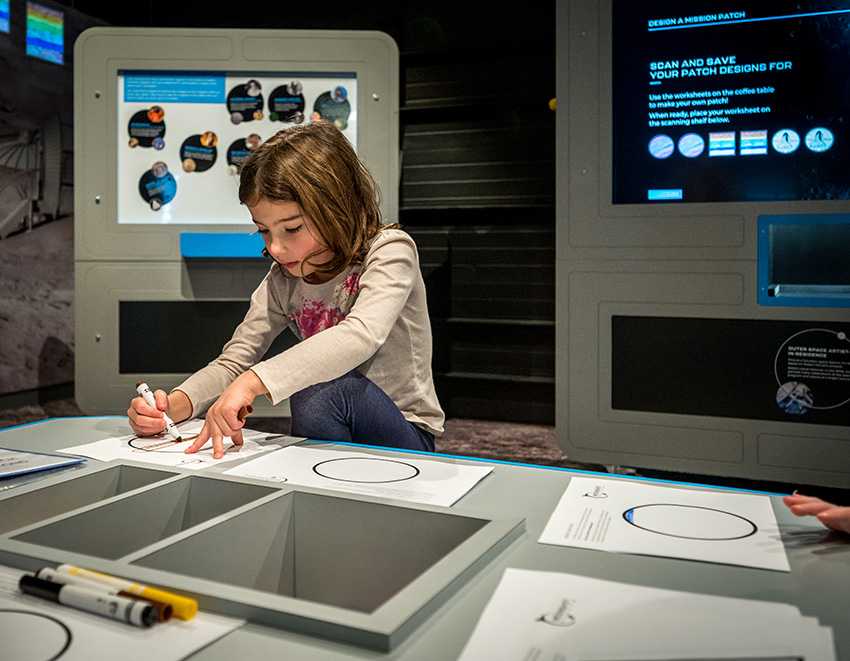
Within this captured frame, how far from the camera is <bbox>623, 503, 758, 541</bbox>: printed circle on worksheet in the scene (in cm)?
82

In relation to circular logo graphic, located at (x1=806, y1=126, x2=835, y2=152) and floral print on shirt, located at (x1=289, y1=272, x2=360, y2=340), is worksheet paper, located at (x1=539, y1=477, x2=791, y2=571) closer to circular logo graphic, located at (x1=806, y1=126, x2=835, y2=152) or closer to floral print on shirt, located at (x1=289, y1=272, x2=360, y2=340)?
floral print on shirt, located at (x1=289, y1=272, x2=360, y2=340)

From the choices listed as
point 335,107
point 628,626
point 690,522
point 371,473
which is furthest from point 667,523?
point 335,107

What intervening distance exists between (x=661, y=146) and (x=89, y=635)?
87.2 inches

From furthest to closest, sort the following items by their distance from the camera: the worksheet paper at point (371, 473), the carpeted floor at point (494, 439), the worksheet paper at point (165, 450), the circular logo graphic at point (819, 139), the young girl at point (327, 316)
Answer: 1. the carpeted floor at point (494, 439)
2. the circular logo graphic at point (819, 139)
3. the young girl at point (327, 316)
4. the worksheet paper at point (165, 450)
5. the worksheet paper at point (371, 473)

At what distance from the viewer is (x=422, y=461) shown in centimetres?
114

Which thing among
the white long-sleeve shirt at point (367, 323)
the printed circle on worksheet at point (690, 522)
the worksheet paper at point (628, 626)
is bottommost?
the worksheet paper at point (628, 626)

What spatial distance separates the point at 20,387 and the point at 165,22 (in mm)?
2264

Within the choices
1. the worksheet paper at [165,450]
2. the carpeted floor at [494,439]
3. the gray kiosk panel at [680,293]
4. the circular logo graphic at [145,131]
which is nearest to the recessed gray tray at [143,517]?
the worksheet paper at [165,450]

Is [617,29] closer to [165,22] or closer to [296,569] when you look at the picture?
[296,569]

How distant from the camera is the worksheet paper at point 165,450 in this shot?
1123 mm

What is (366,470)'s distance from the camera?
1073 millimetres

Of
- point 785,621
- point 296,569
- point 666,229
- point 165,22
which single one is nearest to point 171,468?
point 296,569

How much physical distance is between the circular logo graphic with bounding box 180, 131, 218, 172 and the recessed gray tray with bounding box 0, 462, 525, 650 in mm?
2149

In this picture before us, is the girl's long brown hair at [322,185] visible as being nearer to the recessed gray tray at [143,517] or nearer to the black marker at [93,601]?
the recessed gray tray at [143,517]
